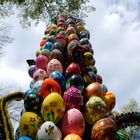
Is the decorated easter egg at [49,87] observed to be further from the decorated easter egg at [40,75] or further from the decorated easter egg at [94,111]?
the decorated easter egg at [40,75]

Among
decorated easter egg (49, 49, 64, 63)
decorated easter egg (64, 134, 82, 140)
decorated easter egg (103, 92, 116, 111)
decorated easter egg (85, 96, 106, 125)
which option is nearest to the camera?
decorated easter egg (64, 134, 82, 140)

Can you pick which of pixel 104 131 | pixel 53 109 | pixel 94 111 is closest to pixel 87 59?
pixel 94 111

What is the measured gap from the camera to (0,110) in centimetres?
724

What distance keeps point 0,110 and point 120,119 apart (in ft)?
7.78

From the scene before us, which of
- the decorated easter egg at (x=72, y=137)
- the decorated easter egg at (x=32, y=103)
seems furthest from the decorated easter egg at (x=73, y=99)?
the decorated easter egg at (x=72, y=137)

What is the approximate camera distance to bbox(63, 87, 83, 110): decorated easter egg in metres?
5.73

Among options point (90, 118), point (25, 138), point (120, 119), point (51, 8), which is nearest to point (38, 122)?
point (25, 138)

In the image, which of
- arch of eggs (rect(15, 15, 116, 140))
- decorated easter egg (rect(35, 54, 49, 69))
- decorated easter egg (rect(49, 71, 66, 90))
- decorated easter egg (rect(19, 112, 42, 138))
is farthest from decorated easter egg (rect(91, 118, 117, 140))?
decorated easter egg (rect(35, 54, 49, 69))

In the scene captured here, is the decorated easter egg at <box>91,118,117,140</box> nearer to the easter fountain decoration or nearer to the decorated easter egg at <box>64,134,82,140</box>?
the easter fountain decoration

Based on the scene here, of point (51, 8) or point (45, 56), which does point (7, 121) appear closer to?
point (45, 56)

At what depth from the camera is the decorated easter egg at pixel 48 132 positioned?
5164 millimetres

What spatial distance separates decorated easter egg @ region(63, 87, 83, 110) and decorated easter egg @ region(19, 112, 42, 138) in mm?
500

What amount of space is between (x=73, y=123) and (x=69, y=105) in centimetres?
45

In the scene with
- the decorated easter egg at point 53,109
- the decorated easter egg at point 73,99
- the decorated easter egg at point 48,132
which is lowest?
the decorated easter egg at point 48,132
